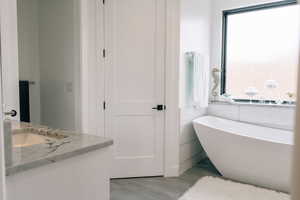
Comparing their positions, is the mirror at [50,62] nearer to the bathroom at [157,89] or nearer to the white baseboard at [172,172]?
the bathroom at [157,89]

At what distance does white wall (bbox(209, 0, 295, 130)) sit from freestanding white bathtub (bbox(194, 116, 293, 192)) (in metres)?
0.16

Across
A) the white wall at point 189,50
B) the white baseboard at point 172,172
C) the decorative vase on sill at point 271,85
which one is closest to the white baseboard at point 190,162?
the white wall at point 189,50

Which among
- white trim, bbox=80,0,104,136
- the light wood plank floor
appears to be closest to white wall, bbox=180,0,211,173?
the light wood plank floor

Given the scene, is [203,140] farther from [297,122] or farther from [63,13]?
[297,122]

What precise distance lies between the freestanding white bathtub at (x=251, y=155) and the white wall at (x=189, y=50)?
0.20 m

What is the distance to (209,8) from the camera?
3.89 m

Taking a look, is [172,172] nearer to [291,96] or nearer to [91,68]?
[91,68]

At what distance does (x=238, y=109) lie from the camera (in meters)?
3.59

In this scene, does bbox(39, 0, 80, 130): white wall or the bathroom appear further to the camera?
bbox(39, 0, 80, 130): white wall

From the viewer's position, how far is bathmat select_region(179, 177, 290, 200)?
2.45m

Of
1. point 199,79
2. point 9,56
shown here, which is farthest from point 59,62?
point 199,79

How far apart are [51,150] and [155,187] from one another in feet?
5.97

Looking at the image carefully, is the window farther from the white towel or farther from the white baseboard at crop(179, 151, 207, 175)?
the white baseboard at crop(179, 151, 207, 175)

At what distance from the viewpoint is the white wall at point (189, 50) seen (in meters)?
3.12
